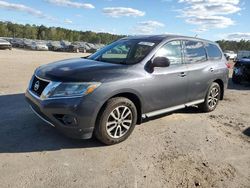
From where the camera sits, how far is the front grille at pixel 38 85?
173 inches

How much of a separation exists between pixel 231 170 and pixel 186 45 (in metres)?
2.82

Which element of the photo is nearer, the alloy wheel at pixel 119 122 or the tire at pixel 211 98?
the alloy wheel at pixel 119 122

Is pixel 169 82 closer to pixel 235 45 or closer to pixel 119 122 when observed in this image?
pixel 119 122

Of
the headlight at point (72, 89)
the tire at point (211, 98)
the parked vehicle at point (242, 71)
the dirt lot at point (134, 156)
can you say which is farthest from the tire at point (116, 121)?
the parked vehicle at point (242, 71)

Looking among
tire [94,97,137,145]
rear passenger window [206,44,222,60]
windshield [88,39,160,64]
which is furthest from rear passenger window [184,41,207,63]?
tire [94,97,137,145]

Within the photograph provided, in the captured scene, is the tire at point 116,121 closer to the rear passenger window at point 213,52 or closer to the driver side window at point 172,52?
the driver side window at point 172,52

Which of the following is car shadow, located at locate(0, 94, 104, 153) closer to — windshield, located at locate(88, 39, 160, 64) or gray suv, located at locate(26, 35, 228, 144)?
gray suv, located at locate(26, 35, 228, 144)

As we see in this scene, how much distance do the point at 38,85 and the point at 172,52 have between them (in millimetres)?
2601

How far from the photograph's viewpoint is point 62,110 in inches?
159

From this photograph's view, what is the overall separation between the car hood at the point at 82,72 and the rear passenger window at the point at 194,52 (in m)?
1.77

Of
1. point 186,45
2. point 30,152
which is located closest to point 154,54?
point 186,45

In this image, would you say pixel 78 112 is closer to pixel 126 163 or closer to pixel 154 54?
pixel 126 163

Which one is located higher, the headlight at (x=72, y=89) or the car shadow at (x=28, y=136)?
the headlight at (x=72, y=89)

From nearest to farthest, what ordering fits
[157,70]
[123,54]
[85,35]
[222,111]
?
[157,70]
[123,54]
[222,111]
[85,35]
